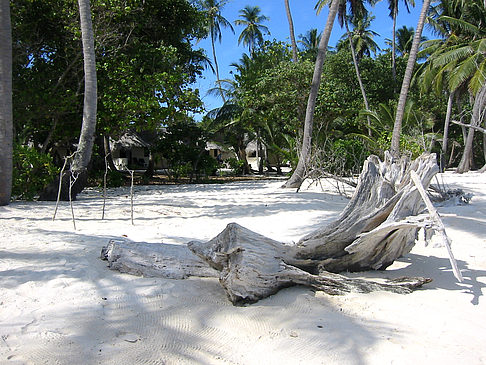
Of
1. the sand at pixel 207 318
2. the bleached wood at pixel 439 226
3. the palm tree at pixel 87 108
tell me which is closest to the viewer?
the sand at pixel 207 318

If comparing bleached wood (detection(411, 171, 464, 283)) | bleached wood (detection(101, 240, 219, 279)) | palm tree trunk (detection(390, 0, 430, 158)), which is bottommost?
bleached wood (detection(101, 240, 219, 279))

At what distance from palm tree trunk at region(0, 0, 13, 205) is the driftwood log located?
5.11 metres

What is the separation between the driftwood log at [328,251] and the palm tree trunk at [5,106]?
511 cm

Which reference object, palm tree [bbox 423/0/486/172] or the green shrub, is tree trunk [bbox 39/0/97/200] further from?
palm tree [bbox 423/0/486/172]

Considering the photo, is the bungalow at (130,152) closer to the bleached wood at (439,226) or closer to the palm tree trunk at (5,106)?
the palm tree trunk at (5,106)

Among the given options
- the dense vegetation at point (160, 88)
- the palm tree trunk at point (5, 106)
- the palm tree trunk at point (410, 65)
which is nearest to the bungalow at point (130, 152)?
the dense vegetation at point (160, 88)

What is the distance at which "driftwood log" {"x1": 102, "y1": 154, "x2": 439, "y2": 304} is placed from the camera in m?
3.07

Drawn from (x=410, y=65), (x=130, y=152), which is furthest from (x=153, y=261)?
(x=130, y=152)

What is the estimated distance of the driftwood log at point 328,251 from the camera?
307 centimetres

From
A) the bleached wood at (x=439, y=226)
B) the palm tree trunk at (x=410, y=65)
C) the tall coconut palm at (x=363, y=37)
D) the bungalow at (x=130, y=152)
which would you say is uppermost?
the tall coconut palm at (x=363, y=37)

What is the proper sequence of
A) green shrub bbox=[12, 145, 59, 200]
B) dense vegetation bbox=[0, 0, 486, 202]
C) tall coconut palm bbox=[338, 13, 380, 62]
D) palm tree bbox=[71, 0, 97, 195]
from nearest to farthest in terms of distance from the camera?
green shrub bbox=[12, 145, 59, 200] → palm tree bbox=[71, 0, 97, 195] → dense vegetation bbox=[0, 0, 486, 202] → tall coconut palm bbox=[338, 13, 380, 62]

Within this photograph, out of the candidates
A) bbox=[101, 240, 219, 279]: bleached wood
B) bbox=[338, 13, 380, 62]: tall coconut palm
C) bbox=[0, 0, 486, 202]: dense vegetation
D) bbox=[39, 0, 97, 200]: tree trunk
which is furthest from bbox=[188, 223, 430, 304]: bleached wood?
bbox=[338, 13, 380, 62]: tall coconut palm

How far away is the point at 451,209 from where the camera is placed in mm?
7340

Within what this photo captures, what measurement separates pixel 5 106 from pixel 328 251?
23.2 feet
